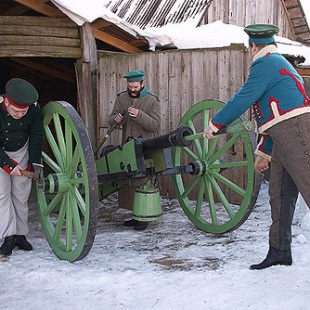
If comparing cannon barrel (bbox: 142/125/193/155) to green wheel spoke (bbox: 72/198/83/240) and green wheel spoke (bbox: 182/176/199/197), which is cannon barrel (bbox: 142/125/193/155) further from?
green wheel spoke (bbox: 72/198/83/240)

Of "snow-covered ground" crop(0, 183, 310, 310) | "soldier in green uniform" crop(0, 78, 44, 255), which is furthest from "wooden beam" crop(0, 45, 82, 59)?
"snow-covered ground" crop(0, 183, 310, 310)

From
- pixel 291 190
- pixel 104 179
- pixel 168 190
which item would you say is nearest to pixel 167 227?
pixel 104 179

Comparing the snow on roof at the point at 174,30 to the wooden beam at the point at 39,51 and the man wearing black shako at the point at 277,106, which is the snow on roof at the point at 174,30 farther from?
the man wearing black shako at the point at 277,106

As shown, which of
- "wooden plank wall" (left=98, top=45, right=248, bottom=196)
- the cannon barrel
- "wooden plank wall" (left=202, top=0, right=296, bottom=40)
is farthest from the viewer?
"wooden plank wall" (left=202, top=0, right=296, bottom=40)

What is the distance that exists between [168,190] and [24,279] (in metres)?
3.20

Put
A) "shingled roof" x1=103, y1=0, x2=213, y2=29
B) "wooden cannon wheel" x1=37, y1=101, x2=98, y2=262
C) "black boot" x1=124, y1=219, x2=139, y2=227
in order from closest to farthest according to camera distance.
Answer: "wooden cannon wheel" x1=37, y1=101, x2=98, y2=262 < "black boot" x1=124, y1=219, x2=139, y2=227 < "shingled roof" x1=103, y1=0, x2=213, y2=29

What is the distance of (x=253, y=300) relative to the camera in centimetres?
298

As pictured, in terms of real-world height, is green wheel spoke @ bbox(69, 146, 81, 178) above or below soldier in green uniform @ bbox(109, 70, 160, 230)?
below

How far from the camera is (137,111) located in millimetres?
4777

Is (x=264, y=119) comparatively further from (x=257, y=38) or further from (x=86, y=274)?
(x=86, y=274)

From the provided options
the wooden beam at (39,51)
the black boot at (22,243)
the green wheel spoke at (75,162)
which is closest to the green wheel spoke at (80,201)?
the green wheel spoke at (75,162)

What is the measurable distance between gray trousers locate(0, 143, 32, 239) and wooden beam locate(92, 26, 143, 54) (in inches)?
105

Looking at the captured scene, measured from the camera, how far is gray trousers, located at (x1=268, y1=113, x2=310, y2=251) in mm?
3188

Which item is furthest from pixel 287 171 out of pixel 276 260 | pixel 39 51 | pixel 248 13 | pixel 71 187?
pixel 248 13
